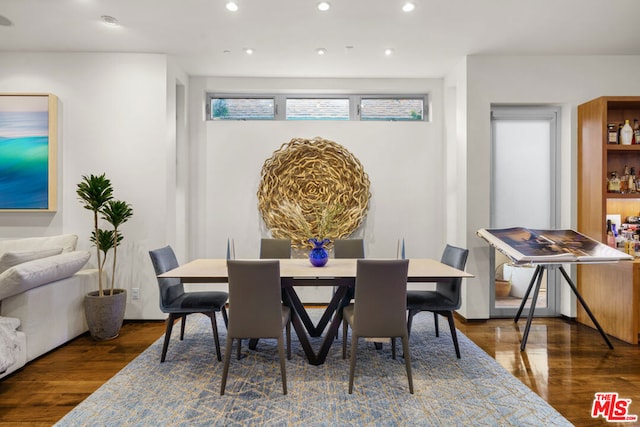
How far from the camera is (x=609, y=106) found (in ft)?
12.2

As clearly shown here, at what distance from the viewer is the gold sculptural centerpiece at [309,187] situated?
448cm

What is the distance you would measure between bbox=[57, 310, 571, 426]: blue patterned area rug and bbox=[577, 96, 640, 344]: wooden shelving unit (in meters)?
1.54

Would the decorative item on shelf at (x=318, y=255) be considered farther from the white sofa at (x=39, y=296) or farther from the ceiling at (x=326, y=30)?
the white sofa at (x=39, y=296)

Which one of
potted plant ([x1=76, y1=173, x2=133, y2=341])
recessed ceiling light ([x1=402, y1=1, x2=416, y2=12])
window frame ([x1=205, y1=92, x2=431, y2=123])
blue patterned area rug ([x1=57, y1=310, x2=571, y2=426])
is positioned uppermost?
recessed ceiling light ([x1=402, y1=1, x2=416, y2=12])

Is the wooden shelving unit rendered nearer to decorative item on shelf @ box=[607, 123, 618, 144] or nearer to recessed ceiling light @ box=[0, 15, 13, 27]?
decorative item on shelf @ box=[607, 123, 618, 144]

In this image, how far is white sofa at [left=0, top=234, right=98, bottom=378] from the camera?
8.81 ft

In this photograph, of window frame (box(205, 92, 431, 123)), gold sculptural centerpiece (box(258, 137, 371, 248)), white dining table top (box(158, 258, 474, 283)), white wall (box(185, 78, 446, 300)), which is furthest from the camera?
window frame (box(205, 92, 431, 123))

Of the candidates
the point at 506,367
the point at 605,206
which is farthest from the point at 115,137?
the point at 605,206

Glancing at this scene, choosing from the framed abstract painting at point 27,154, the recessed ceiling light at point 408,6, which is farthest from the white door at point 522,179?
the framed abstract painting at point 27,154

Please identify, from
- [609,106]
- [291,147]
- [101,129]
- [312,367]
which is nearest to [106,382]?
[312,367]

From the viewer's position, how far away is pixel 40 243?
3590 mm

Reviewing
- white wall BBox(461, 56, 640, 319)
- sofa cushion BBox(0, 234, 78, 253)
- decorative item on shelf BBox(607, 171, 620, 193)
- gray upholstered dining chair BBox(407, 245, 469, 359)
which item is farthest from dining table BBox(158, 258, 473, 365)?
decorative item on shelf BBox(607, 171, 620, 193)

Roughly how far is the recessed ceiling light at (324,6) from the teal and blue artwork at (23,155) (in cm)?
303

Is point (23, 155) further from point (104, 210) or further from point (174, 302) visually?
point (174, 302)
